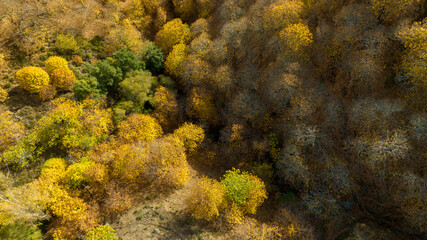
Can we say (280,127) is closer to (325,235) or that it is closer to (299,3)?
(325,235)

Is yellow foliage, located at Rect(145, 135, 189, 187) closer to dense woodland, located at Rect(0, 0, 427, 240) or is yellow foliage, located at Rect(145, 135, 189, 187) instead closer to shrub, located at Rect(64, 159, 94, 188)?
dense woodland, located at Rect(0, 0, 427, 240)

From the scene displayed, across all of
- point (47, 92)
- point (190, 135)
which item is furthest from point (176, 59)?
point (47, 92)

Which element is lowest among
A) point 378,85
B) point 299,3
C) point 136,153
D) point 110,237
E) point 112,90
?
point 110,237

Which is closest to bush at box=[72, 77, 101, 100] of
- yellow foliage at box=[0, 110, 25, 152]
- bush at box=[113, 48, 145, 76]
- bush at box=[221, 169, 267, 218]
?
bush at box=[113, 48, 145, 76]

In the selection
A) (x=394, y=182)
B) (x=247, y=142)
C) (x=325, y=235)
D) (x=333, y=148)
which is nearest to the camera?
(x=394, y=182)

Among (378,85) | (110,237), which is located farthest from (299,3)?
(110,237)

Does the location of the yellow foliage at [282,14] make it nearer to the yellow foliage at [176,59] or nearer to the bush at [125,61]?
the yellow foliage at [176,59]
